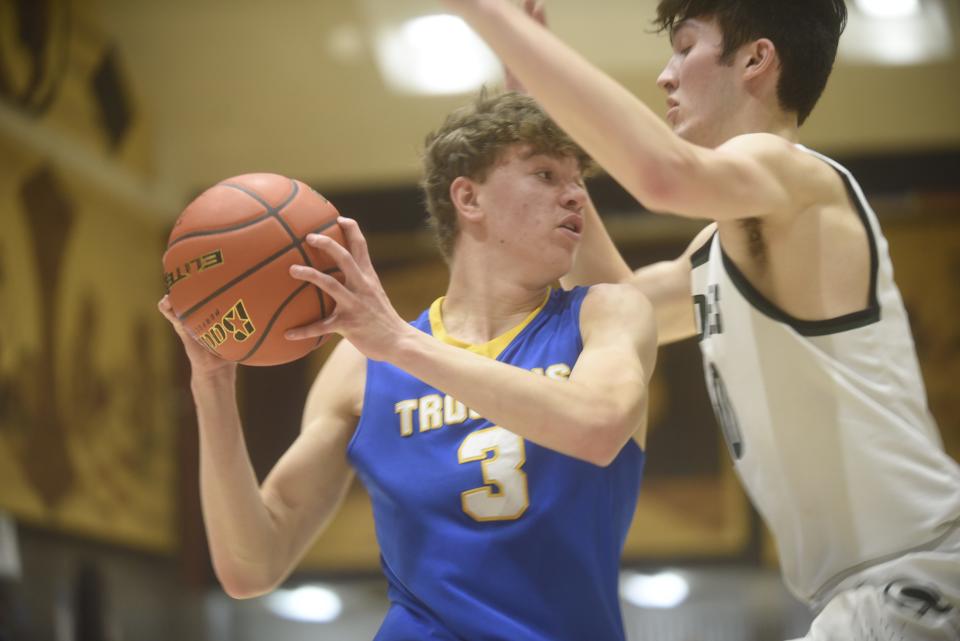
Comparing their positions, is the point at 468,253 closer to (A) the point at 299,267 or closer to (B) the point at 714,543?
(A) the point at 299,267

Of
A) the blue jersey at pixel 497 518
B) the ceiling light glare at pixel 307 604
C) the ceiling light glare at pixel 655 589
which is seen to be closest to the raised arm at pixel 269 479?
the blue jersey at pixel 497 518

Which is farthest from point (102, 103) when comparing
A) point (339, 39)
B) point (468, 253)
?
point (468, 253)

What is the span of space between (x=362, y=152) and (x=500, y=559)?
702 cm

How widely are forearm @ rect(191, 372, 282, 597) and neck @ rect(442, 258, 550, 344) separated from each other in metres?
0.57

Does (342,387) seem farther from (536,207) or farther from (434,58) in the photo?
(434,58)

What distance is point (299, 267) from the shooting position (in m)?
2.21

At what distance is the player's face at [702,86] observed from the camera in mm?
2545

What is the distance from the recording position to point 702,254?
2.75 metres

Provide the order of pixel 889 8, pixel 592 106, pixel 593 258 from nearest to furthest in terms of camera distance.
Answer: pixel 592 106
pixel 593 258
pixel 889 8

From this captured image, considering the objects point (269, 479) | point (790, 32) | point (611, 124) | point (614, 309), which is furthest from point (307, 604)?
point (611, 124)

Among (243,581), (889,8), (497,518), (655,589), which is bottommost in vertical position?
(655,589)

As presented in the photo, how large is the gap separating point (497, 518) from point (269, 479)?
0.70 m

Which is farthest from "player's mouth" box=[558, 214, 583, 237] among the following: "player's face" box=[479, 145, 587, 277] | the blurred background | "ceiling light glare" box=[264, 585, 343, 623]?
"ceiling light glare" box=[264, 585, 343, 623]

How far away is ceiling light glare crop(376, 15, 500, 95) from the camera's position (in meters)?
8.55
